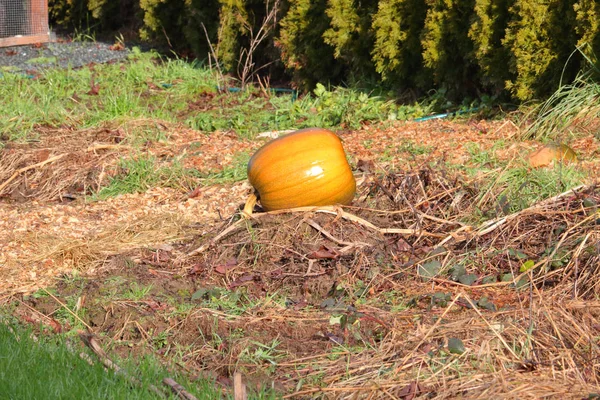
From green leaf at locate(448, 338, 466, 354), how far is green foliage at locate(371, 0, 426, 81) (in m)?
4.96

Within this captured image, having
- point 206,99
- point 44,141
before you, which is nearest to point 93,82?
point 206,99

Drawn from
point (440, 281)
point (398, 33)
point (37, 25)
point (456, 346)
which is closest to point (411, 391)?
point (456, 346)

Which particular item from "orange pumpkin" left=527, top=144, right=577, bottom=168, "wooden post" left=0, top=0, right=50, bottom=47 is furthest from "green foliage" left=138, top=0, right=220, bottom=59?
"orange pumpkin" left=527, top=144, right=577, bottom=168

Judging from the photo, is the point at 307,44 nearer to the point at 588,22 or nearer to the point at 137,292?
the point at 588,22

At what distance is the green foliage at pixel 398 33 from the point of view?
807 cm

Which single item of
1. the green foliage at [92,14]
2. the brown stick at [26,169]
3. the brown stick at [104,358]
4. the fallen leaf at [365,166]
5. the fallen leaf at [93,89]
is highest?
the brown stick at [104,358]

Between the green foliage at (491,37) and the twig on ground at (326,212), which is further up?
A: the green foliage at (491,37)

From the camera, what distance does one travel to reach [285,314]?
4105mm

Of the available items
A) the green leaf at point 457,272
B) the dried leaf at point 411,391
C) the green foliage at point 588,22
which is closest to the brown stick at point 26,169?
the green leaf at point 457,272

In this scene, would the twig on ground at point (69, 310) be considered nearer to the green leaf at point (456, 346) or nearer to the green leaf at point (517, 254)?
the green leaf at point (456, 346)

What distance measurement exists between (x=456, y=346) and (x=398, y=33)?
5105 millimetres

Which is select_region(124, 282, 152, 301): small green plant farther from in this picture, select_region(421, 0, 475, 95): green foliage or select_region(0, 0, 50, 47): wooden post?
select_region(0, 0, 50, 47): wooden post

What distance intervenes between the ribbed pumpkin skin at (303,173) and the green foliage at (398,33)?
3.31 metres

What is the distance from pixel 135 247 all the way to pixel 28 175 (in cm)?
189
